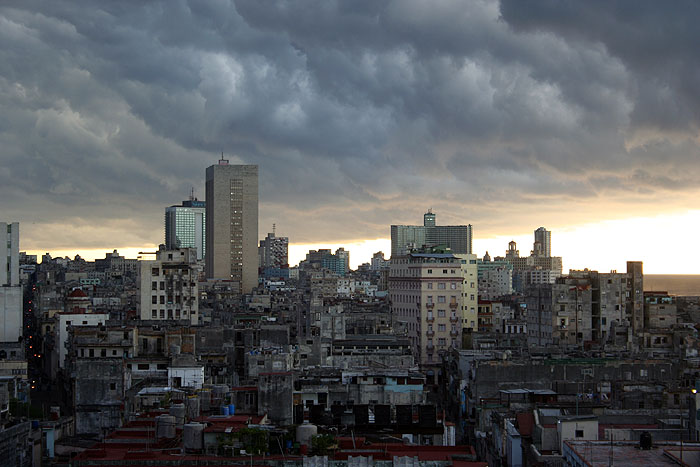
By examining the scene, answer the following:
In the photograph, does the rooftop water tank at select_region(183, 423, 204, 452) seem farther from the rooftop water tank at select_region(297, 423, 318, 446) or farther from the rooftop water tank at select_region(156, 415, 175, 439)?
the rooftop water tank at select_region(297, 423, 318, 446)

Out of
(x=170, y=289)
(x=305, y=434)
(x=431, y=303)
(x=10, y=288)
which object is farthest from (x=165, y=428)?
(x=431, y=303)

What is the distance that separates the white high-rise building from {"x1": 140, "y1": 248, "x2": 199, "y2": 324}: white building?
1775 cm

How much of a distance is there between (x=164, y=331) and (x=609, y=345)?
2079 inches

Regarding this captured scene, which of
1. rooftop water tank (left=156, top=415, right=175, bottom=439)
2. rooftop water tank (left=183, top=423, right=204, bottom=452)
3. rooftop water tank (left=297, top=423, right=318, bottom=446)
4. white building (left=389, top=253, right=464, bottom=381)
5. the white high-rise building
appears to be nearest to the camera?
rooftop water tank (left=183, top=423, right=204, bottom=452)

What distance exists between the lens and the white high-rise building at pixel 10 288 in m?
140

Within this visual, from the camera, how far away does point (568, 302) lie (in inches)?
5763

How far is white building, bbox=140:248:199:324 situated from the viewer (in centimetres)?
13888

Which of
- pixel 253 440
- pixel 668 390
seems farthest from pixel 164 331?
pixel 253 440

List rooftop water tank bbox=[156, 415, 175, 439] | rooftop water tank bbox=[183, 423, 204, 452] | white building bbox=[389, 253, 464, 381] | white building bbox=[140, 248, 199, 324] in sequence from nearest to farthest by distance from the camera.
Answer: rooftop water tank bbox=[183, 423, 204, 452], rooftop water tank bbox=[156, 415, 175, 439], white building bbox=[140, 248, 199, 324], white building bbox=[389, 253, 464, 381]

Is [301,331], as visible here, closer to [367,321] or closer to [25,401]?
[367,321]

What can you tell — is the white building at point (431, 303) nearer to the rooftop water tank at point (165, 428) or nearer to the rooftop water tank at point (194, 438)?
the rooftop water tank at point (165, 428)

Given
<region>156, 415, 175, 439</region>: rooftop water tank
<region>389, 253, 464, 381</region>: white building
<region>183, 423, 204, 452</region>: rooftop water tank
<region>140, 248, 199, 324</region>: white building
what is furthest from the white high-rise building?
<region>183, 423, 204, 452</region>: rooftop water tank

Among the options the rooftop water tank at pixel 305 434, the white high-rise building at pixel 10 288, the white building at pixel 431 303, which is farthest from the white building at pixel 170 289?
the rooftop water tank at pixel 305 434

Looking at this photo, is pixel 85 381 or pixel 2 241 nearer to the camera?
pixel 85 381
